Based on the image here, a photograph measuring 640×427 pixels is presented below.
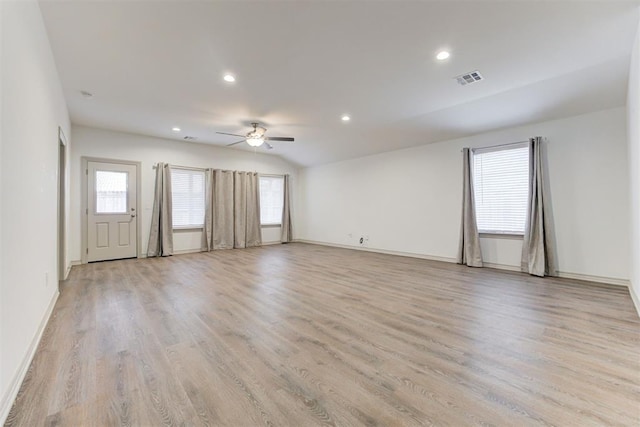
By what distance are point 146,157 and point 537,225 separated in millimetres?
8203

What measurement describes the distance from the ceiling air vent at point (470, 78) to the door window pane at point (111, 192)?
6.97 metres

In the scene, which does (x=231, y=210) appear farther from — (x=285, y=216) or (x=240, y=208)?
(x=285, y=216)

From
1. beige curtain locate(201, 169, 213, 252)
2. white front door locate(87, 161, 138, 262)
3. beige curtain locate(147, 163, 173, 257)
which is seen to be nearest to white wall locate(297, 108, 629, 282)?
beige curtain locate(201, 169, 213, 252)

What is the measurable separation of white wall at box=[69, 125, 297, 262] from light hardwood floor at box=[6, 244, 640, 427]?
9.04ft

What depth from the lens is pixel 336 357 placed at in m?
2.09

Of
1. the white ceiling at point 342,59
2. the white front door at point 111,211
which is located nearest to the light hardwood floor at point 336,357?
the white front door at point 111,211

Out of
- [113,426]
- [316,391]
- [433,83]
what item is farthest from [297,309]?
[433,83]

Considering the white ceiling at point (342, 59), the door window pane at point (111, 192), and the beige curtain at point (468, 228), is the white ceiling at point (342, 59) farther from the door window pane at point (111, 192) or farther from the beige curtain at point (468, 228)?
the door window pane at point (111, 192)

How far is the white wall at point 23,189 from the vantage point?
1.65 meters

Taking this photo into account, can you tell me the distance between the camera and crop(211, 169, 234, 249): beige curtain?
7.74 meters

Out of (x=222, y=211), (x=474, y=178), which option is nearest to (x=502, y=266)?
(x=474, y=178)

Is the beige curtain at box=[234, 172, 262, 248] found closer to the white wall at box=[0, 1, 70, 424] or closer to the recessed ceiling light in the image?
the white wall at box=[0, 1, 70, 424]

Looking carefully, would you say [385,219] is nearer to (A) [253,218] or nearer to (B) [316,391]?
(A) [253,218]

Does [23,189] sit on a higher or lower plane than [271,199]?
lower
